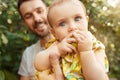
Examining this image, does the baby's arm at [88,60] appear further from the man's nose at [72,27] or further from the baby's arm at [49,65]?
the baby's arm at [49,65]

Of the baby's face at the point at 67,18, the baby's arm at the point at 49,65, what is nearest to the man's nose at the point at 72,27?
the baby's face at the point at 67,18

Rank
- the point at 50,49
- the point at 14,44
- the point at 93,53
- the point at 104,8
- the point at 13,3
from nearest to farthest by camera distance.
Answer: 1. the point at 93,53
2. the point at 50,49
3. the point at 13,3
4. the point at 14,44
5. the point at 104,8

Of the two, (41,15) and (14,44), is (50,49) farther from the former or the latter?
(14,44)

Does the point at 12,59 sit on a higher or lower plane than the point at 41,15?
lower

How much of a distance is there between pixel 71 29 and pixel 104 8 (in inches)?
144

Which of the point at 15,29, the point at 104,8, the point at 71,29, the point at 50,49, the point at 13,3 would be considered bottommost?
the point at 104,8

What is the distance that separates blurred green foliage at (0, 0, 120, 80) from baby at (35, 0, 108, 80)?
4.74 ft

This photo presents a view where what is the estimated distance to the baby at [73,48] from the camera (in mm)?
2220

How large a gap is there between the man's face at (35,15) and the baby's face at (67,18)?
1092 mm

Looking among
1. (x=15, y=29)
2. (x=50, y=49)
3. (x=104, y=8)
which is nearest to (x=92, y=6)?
(x=104, y=8)

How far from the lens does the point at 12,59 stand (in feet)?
14.9

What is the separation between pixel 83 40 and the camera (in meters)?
2.25

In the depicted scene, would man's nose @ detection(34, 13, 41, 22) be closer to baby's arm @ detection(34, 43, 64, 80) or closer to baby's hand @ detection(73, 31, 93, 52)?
baby's arm @ detection(34, 43, 64, 80)

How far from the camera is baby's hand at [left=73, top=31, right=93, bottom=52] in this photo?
2229 mm
